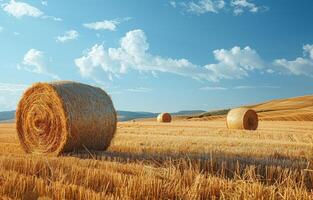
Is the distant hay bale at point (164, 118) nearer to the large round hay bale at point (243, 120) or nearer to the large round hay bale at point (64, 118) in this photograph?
the large round hay bale at point (243, 120)

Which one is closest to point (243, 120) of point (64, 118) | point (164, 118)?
point (164, 118)

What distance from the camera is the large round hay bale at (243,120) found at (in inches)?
1011

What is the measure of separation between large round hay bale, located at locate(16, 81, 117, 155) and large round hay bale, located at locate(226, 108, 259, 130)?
1528 cm

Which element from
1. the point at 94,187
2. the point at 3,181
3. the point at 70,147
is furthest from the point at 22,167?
the point at 70,147

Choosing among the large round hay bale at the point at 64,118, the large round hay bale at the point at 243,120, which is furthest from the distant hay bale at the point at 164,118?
the large round hay bale at the point at 64,118

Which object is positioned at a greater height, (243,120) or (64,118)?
(64,118)

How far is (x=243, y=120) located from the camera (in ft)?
84.0

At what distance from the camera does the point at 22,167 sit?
656 centimetres

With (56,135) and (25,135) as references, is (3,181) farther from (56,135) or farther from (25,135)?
(25,135)

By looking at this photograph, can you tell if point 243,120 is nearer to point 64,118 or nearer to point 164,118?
point 164,118

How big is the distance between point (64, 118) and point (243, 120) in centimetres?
1666

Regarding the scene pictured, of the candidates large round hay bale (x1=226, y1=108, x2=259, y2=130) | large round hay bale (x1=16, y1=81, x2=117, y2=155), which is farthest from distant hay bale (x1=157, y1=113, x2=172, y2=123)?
large round hay bale (x1=16, y1=81, x2=117, y2=155)

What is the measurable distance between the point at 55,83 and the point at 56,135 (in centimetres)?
126

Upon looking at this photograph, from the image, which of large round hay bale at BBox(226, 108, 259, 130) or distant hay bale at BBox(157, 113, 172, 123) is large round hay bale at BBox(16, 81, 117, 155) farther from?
distant hay bale at BBox(157, 113, 172, 123)
